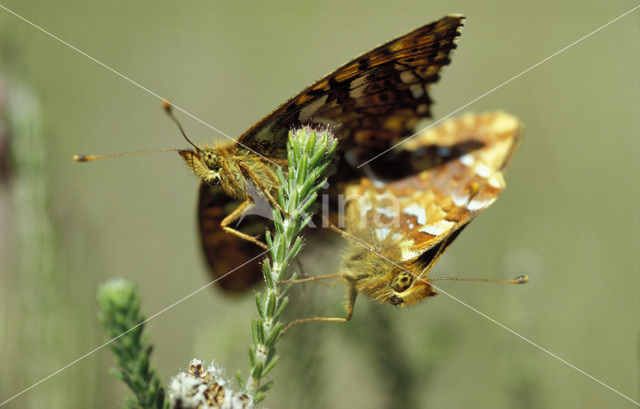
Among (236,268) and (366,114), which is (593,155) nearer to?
(366,114)

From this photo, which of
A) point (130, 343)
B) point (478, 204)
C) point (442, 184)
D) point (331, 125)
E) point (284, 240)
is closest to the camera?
point (130, 343)

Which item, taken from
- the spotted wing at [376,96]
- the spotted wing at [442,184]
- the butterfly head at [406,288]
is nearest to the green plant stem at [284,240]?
the spotted wing at [376,96]

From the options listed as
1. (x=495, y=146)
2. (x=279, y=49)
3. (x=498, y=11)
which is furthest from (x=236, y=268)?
(x=498, y=11)

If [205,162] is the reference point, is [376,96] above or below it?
above

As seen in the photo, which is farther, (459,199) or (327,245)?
(327,245)

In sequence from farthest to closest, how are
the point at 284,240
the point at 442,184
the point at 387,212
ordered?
1. the point at 442,184
2. the point at 387,212
3. the point at 284,240

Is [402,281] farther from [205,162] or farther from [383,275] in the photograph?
[205,162]

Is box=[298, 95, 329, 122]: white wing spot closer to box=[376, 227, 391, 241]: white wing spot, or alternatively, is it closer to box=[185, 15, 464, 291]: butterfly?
box=[185, 15, 464, 291]: butterfly

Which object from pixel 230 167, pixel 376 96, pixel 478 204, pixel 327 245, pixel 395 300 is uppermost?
pixel 376 96

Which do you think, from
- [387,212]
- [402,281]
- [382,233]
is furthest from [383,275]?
[387,212]
